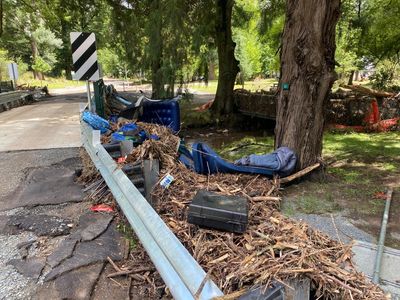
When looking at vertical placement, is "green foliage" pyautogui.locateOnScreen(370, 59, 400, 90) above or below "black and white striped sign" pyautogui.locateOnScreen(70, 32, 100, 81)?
below

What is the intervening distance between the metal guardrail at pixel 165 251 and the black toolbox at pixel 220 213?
313 mm

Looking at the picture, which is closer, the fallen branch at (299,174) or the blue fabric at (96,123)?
the blue fabric at (96,123)

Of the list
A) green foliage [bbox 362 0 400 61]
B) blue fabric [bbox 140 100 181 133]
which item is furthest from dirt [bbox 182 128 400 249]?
green foliage [bbox 362 0 400 61]

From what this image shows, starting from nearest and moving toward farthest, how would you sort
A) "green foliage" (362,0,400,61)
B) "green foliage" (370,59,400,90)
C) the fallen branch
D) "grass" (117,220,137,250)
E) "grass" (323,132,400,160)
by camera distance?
"grass" (117,220,137,250) → the fallen branch → "grass" (323,132,400,160) → "green foliage" (362,0,400,61) → "green foliage" (370,59,400,90)

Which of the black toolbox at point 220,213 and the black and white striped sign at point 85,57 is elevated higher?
the black and white striped sign at point 85,57

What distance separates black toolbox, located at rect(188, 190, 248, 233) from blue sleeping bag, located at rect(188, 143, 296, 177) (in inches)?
65.9

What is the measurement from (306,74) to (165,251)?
4.05 meters

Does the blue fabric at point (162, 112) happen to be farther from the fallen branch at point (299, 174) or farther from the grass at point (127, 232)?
the grass at point (127, 232)

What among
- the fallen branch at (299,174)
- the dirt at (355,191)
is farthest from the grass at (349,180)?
the fallen branch at (299,174)

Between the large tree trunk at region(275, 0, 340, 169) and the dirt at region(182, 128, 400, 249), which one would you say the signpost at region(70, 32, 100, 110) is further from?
the dirt at region(182, 128, 400, 249)

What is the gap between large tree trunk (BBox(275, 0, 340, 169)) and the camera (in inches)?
187

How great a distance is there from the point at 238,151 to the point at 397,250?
5767 mm

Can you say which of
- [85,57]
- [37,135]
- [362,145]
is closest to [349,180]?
[362,145]

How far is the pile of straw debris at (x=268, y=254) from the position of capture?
1.64 metres
